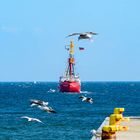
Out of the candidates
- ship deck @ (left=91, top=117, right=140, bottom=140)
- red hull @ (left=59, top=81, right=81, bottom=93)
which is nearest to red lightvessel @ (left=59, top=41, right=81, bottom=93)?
red hull @ (left=59, top=81, right=81, bottom=93)

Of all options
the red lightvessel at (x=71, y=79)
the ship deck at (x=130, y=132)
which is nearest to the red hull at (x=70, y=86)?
the red lightvessel at (x=71, y=79)

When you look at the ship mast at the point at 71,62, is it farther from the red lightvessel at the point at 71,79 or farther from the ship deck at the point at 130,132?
the ship deck at the point at 130,132

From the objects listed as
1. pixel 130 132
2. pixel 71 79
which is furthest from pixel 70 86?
pixel 130 132

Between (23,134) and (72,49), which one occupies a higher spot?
(72,49)

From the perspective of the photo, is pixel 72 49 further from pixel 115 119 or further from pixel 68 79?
pixel 115 119

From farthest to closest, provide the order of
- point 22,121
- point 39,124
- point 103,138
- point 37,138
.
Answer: point 22,121
point 39,124
point 37,138
point 103,138

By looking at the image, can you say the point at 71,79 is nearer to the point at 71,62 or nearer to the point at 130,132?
the point at 71,62

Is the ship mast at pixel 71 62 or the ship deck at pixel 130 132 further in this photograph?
the ship mast at pixel 71 62

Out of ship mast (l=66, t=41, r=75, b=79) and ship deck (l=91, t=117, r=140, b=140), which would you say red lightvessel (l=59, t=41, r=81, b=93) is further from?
ship deck (l=91, t=117, r=140, b=140)

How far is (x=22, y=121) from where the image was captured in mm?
71812

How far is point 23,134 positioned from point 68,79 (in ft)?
344

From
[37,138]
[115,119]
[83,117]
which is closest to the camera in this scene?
[115,119]

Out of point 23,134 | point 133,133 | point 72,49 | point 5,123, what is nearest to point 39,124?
point 5,123

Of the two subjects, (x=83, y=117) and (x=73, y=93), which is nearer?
(x=83, y=117)
